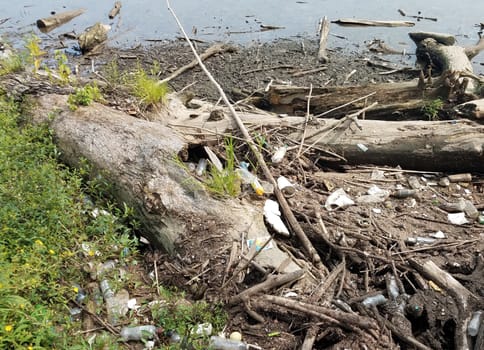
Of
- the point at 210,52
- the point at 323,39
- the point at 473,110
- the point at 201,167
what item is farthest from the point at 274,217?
the point at 323,39

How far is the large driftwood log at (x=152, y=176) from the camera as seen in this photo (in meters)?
3.32

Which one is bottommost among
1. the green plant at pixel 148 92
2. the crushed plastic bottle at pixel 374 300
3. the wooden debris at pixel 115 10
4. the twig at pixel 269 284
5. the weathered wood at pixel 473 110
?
the crushed plastic bottle at pixel 374 300

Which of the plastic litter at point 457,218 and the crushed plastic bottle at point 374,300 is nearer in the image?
the crushed plastic bottle at point 374,300

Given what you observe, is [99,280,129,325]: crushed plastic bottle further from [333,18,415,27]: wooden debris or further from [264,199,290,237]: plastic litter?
[333,18,415,27]: wooden debris

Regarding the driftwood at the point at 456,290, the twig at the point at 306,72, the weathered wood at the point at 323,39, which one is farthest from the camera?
the weathered wood at the point at 323,39

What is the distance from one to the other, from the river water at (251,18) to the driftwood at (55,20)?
0.15 m

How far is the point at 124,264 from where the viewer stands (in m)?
3.35

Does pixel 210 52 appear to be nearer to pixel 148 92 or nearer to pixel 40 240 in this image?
pixel 148 92

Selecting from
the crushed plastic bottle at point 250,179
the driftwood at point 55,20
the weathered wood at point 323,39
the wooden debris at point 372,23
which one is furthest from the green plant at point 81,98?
the wooden debris at point 372,23

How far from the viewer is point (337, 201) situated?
12.5 feet

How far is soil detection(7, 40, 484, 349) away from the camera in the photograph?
258 centimetres

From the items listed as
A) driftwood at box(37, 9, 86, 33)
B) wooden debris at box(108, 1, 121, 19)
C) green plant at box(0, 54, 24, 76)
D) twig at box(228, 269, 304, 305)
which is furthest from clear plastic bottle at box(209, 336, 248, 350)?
wooden debris at box(108, 1, 121, 19)

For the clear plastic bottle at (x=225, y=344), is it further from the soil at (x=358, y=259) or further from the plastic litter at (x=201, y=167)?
the plastic litter at (x=201, y=167)

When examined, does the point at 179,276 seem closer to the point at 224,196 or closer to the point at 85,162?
the point at 224,196
